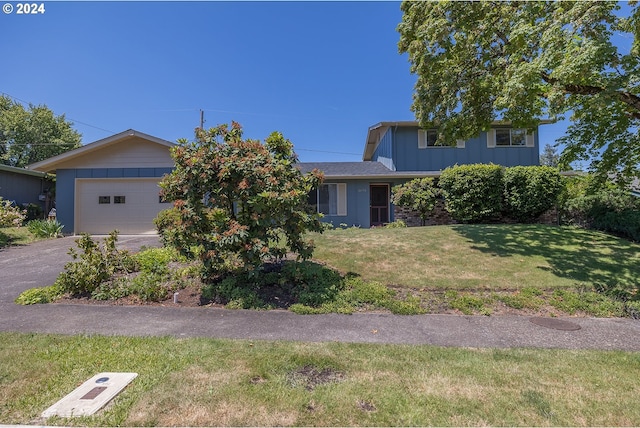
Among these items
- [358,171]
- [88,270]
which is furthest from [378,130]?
[88,270]

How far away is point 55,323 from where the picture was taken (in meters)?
4.41

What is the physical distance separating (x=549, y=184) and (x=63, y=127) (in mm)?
35662

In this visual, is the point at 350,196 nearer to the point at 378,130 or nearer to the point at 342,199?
the point at 342,199

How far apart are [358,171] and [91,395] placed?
13.1 metres

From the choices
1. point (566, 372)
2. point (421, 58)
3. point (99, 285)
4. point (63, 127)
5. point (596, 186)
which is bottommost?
point (566, 372)

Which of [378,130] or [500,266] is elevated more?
[378,130]

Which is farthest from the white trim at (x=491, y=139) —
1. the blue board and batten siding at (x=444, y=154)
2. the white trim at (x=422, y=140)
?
the white trim at (x=422, y=140)

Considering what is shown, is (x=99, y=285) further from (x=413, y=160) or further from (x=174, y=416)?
(x=413, y=160)

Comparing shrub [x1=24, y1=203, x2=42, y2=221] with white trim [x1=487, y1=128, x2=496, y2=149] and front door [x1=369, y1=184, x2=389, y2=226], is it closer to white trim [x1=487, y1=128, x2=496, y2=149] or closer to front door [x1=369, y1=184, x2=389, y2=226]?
front door [x1=369, y1=184, x2=389, y2=226]

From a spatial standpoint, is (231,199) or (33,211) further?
(33,211)

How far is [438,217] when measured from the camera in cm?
1277

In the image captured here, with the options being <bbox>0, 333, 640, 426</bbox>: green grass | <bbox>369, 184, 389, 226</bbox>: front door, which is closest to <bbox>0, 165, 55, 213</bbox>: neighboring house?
<bbox>369, 184, 389, 226</bbox>: front door

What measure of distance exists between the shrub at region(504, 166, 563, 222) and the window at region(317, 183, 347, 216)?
630 centimetres

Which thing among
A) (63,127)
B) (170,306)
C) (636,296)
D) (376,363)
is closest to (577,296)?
(636,296)
